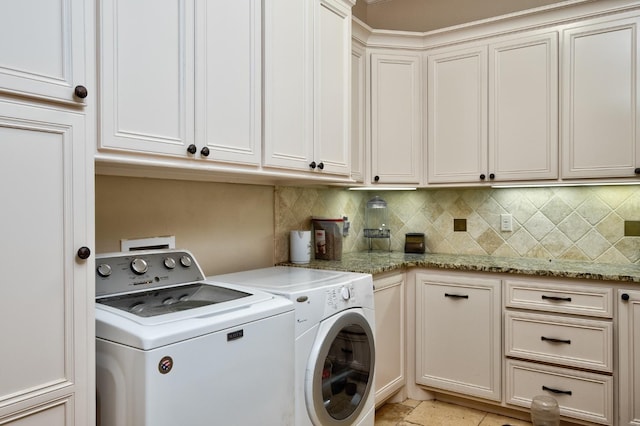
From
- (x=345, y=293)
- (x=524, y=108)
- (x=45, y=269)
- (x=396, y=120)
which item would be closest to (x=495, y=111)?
(x=524, y=108)

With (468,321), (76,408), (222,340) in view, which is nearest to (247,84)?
(222,340)

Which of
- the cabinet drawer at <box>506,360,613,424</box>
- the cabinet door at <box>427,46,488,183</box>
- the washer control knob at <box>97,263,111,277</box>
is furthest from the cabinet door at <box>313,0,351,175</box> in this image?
the cabinet drawer at <box>506,360,613,424</box>

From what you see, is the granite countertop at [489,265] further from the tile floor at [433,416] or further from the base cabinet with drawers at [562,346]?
the tile floor at [433,416]

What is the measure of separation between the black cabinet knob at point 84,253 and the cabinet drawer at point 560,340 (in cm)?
225

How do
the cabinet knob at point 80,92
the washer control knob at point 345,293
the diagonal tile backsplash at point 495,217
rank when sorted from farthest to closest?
1. the diagonal tile backsplash at point 495,217
2. the washer control knob at point 345,293
3. the cabinet knob at point 80,92

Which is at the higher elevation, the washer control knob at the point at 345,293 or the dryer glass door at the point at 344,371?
the washer control knob at the point at 345,293

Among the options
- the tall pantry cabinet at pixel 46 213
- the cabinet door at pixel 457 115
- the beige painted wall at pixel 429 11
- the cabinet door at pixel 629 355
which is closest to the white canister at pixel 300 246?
the cabinet door at pixel 457 115

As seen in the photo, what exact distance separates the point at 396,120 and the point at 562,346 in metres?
1.72

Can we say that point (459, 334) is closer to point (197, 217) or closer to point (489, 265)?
point (489, 265)

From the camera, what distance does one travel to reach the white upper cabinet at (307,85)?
6.83 ft

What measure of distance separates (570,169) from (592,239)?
52 centimetres

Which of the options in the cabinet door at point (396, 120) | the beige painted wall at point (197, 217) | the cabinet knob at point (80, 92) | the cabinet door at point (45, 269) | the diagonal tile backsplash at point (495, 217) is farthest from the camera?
the cabinet door at point (396, 120)

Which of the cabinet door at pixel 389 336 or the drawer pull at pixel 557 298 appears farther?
the cabinet door at pixel 389 336

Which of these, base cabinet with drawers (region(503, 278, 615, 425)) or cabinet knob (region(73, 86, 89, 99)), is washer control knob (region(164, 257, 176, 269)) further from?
base cabinet with drawers (region(503, 278, 615, 425))
